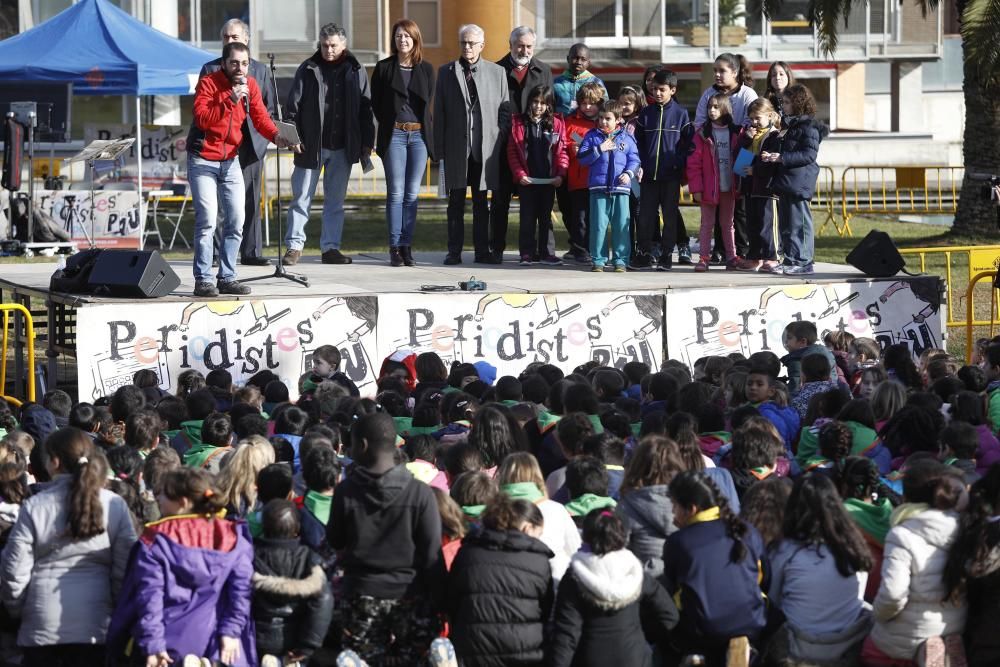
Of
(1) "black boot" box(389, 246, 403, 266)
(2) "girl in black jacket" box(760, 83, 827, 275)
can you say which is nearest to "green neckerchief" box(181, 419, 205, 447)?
(1) "black boot" box(389, 246, 403, 266)

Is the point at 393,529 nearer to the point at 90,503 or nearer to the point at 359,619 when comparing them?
the point at 359,619

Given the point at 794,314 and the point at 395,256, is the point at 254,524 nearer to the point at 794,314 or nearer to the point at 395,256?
the point at 794,314

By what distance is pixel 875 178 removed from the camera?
113 feet

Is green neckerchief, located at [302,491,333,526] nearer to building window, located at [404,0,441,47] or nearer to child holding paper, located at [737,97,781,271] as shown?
child holding paper, located at [737,97,781,271]

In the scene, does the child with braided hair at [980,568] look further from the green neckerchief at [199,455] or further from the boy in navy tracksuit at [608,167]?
the boy in navy tracksuit at [608,167]

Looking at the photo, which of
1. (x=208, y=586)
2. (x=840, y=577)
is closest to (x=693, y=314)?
(x=840, y=577)

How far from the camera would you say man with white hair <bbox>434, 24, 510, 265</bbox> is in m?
12.8

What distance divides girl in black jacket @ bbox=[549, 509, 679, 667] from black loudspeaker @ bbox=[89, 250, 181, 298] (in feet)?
18.4

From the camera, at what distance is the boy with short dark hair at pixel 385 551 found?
5.98 metres

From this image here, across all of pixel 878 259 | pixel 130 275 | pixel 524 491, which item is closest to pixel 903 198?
pixel 878 259

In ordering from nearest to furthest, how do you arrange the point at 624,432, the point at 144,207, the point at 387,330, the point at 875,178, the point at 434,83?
the point at 624,432 → the point at 387,330 → the point at 434,83 → the point at 144,207 → the point at 875,178

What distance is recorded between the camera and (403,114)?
12562 millimetres

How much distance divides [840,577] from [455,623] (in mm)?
Result: 1460

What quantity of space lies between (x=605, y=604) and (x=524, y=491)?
68 cm
